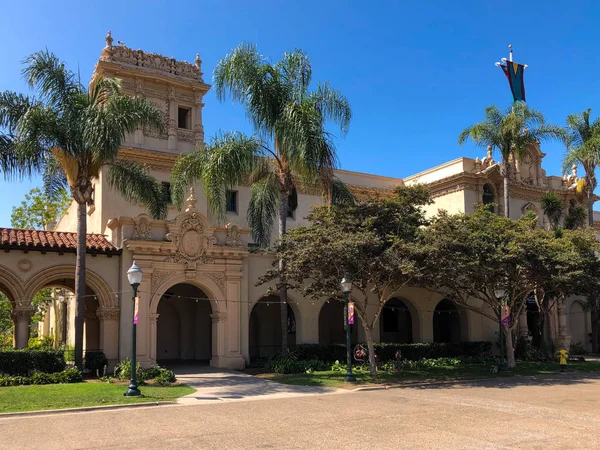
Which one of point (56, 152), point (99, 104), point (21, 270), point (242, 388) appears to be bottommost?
point (242, 388)

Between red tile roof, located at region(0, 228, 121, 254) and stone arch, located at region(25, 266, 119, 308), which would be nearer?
red tile roof, located at region(0, 228, 121, 254)

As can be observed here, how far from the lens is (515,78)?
137ft

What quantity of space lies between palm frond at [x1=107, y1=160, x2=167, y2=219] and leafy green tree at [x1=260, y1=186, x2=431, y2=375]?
205 inches

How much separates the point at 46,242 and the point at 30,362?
4668 millimetres

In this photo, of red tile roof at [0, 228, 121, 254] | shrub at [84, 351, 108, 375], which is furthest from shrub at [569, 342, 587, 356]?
red tile roof at [0, 228, 121, 254]

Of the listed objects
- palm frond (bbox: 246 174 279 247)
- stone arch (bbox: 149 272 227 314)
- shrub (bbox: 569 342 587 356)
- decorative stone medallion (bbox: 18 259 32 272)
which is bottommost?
shrub (bbox: 569 342 587 356)

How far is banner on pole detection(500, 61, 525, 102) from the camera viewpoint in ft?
136

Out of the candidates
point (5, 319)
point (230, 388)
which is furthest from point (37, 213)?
point (230, 388)

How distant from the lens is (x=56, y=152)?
20.3m

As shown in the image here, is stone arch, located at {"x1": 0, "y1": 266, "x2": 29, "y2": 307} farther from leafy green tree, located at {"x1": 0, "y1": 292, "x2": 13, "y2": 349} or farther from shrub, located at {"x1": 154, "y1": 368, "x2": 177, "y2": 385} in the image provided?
leafy green tree, located at {"x1": 0, "y1": 292, "x2": 13, "y2": 349}

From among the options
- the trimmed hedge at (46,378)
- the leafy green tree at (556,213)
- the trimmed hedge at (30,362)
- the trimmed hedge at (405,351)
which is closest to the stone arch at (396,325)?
the trimmed hedge at (405,351)

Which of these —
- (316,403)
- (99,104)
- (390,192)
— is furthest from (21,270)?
(390,192)

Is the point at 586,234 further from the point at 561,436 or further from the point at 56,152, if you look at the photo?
the point at 56,152

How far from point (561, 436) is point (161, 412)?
866 centimetres
